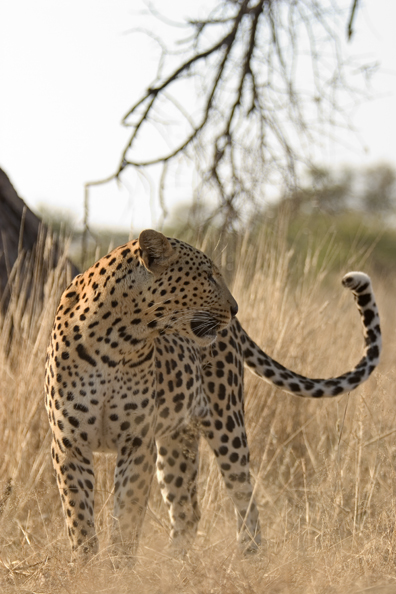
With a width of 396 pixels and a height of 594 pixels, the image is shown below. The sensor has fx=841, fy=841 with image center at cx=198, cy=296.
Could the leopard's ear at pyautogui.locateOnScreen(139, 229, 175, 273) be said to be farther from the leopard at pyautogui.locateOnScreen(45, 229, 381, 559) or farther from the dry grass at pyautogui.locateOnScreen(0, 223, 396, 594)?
the dry grass at pyautogui.locateOnScreen(0, 223, 396, 594)

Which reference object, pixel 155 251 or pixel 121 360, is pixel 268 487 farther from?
pixel 155 251

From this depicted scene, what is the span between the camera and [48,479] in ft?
16.0

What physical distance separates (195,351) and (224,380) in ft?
Answer: 0.81

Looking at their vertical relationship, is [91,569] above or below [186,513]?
above

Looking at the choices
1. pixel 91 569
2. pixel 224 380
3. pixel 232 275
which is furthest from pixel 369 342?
pixel 232 275

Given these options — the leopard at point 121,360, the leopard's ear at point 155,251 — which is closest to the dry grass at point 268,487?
the leopard at point 121,360

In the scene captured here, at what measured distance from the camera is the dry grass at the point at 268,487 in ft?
10.3

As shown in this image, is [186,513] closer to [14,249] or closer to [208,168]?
[14,249]

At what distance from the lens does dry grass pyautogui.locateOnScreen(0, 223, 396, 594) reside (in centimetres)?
313

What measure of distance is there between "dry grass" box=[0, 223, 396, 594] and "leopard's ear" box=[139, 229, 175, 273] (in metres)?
1.17

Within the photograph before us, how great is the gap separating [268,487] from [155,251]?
96.4 inches

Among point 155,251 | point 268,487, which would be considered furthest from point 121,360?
point 268,487

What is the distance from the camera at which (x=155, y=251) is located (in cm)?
350

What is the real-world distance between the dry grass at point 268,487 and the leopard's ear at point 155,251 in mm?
1173
